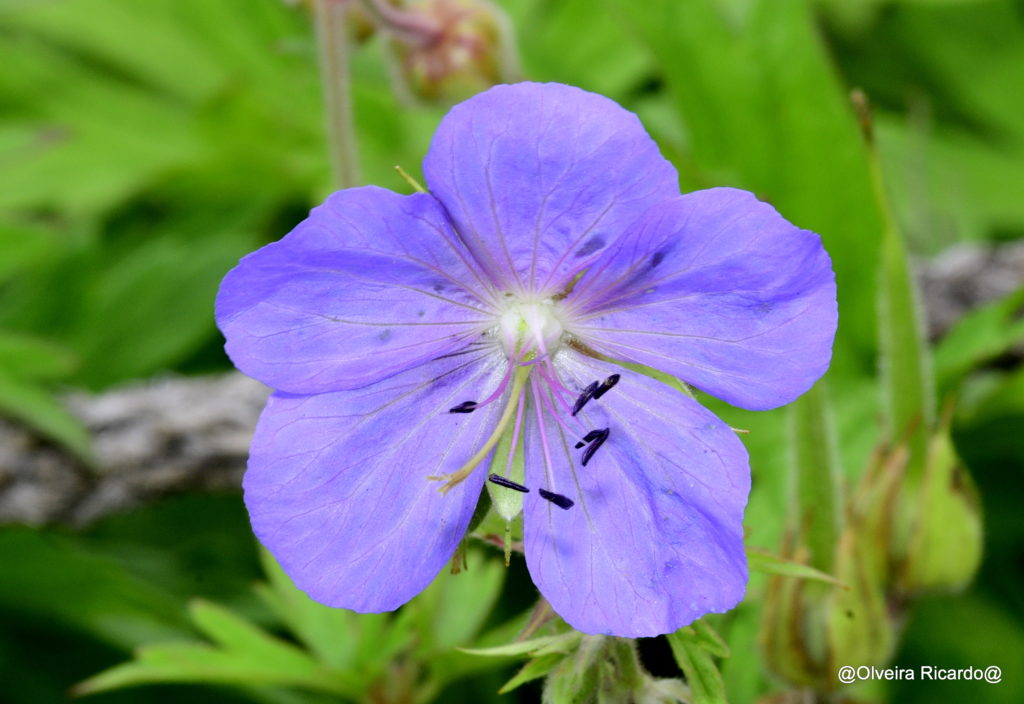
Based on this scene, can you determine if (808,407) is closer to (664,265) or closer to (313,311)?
(664,265)

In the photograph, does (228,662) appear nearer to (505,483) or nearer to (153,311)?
(505,483)

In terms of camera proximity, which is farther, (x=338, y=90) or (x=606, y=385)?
(x=338, y=90)

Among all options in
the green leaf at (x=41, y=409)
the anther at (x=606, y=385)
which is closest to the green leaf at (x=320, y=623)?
the green leaf at (x=41, y=409)

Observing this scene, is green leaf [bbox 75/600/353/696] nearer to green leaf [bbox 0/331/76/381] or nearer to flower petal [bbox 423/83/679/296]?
green leaf [bbox 0/331/76/381]

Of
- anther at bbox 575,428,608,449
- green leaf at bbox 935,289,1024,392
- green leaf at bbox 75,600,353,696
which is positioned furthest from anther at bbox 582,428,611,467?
green leaf at bbox 935,289,1024,392

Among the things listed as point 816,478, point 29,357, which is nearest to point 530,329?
point 816,478
